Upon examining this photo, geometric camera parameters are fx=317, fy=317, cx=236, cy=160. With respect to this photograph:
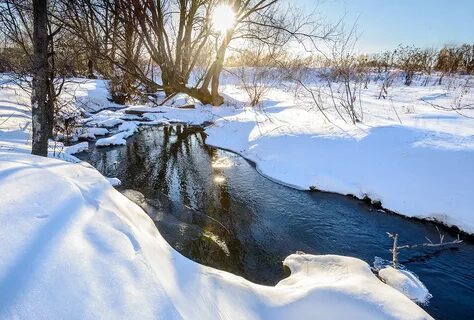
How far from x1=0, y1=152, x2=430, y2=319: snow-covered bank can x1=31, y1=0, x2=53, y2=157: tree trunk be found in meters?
1.09

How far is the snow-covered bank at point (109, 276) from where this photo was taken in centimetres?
132

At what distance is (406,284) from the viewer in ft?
9.30

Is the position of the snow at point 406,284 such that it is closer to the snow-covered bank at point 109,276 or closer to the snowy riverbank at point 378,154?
the snow-covered bank at point 109,276

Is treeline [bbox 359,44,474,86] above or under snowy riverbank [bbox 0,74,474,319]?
above

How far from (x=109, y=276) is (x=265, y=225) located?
2.89m

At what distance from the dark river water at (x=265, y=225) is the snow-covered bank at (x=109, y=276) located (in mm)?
791

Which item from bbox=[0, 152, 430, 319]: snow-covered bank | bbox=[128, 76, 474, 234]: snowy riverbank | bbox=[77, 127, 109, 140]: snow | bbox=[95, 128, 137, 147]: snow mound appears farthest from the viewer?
bbox=[77, 127, 109, 140]: snow

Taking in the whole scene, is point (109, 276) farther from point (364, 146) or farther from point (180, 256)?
point (364, 146)

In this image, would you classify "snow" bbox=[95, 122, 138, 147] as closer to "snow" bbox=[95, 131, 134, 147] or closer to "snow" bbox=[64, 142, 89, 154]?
"snow" bbox=[95, 131, 134, 147]

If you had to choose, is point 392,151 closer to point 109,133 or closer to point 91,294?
point 91,294

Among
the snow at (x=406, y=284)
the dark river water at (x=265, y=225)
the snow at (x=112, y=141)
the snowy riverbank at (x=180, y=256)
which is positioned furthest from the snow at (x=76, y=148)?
the snow at (x=406, y=284)

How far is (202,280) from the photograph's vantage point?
7.05 feet

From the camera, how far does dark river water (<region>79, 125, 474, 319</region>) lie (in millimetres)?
3289

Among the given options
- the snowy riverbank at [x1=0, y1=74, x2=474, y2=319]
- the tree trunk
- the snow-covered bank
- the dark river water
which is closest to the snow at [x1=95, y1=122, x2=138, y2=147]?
the dark river water
